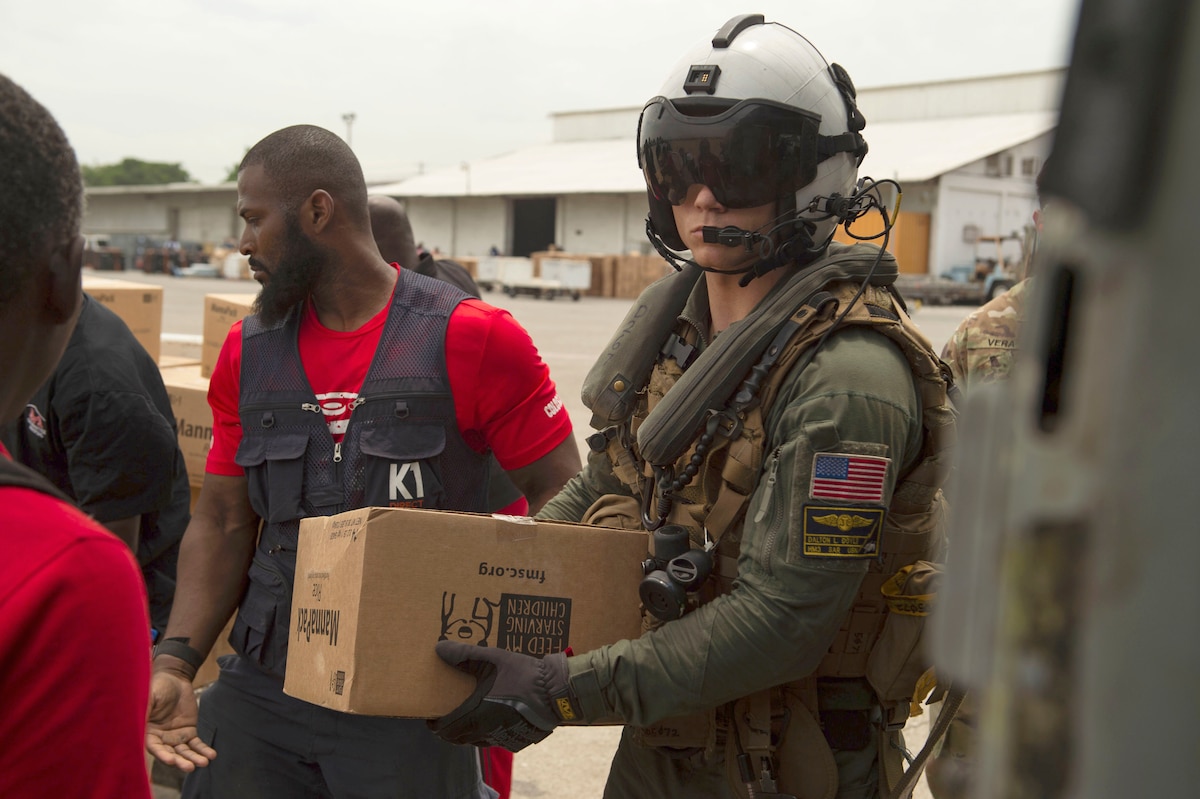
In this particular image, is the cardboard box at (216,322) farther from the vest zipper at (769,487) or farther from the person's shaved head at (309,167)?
the vest zipper at (769,487)

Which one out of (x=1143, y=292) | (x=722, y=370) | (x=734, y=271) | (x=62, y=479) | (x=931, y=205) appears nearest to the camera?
(x=1143, y=292)

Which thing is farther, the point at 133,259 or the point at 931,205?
the point at 133,259

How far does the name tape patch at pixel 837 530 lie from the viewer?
178cm

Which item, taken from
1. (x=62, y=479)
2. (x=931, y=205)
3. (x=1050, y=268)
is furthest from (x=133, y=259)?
(x=1050, y=268)

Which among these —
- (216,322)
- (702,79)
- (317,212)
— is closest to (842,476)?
(702,79)

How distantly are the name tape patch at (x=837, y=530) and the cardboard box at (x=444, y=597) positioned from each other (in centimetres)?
46

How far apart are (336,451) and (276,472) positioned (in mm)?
158

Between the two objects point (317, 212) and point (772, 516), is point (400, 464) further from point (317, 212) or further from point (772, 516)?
point (772, 516)

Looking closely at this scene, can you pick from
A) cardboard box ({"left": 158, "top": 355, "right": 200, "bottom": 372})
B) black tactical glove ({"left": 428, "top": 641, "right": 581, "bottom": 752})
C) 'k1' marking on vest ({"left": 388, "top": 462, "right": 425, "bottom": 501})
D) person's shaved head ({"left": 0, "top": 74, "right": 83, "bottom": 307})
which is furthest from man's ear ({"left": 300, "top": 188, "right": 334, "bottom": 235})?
cardboard box ({"left": 158, "top": 355, "right": 200, "bottom": 372})

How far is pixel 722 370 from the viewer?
1965mm

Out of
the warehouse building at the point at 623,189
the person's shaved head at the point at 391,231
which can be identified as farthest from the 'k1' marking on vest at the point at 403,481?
the warehouse building at the point at 623,189

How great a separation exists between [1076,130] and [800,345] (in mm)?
1488

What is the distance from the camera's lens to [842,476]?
5.83ft

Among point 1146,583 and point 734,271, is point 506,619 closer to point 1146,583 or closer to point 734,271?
point 734,271
